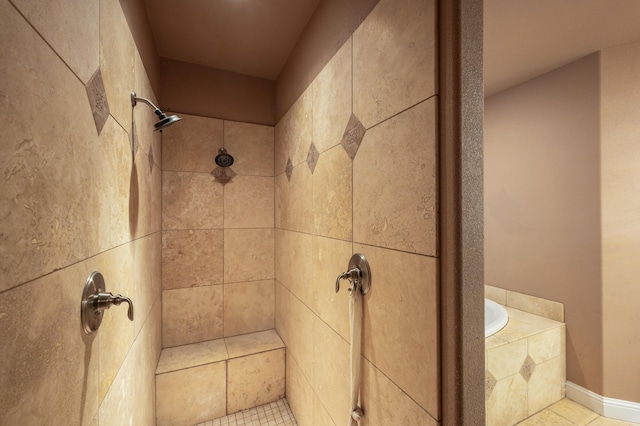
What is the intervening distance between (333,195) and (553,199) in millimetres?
1910

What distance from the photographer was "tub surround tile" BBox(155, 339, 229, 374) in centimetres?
163

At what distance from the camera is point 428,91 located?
655mm

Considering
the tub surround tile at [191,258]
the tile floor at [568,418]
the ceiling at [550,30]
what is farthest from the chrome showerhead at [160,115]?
the tile floor at [568,418]

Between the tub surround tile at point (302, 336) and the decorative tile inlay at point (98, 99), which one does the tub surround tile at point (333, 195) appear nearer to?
the tub surround tile at point (302, 336)

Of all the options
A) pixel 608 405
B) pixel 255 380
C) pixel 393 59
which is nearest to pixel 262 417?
pixel 255 380

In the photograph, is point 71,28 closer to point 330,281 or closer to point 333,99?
point 333,99

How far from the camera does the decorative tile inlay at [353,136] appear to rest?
946 millimetres

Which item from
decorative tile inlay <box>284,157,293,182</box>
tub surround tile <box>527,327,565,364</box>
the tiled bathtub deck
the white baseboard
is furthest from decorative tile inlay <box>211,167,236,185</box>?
the white baseboard

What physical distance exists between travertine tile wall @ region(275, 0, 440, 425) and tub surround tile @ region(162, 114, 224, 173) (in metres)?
0.83

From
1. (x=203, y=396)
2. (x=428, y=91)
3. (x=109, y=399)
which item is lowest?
(x=203, y=396)

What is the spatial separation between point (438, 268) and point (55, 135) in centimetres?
86

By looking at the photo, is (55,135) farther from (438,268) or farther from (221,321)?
(221,321)

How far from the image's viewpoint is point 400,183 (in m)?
0.75

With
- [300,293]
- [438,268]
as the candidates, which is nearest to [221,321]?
[300,293]
